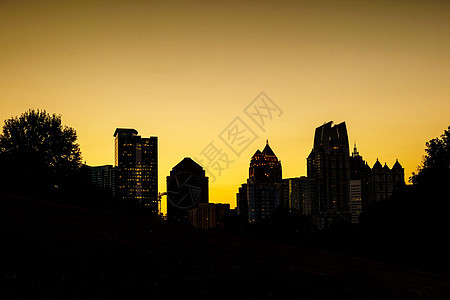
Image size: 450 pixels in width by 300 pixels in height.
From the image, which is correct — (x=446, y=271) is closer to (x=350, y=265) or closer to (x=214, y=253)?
(x=350, y=265)

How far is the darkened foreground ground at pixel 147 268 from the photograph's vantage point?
12.9 meters

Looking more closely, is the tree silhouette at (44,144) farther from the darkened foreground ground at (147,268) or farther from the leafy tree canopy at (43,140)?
the darkened foreground ground at (147,268)

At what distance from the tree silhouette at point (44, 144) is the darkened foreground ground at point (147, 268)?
41.7 m

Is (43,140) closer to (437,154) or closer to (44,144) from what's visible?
(44,144)

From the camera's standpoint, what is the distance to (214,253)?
1969cm

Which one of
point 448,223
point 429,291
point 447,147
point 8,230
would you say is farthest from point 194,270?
point 447,147

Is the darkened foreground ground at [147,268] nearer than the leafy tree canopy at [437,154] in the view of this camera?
Yes

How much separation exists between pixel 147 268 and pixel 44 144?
182 feet

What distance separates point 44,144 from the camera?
6650 centimetres

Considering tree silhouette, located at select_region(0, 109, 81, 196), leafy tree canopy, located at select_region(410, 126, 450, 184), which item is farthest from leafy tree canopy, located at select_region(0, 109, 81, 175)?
leafy tree canopy, located at select_region(410, 126, 450, 184)

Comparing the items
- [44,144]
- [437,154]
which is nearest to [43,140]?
[44,144]

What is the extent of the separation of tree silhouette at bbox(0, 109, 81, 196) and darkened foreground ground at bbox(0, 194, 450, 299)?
41.7m

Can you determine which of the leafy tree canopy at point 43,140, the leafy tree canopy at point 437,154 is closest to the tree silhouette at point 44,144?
the leafy tree canopy at point 43,140

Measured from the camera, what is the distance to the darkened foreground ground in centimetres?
1294
